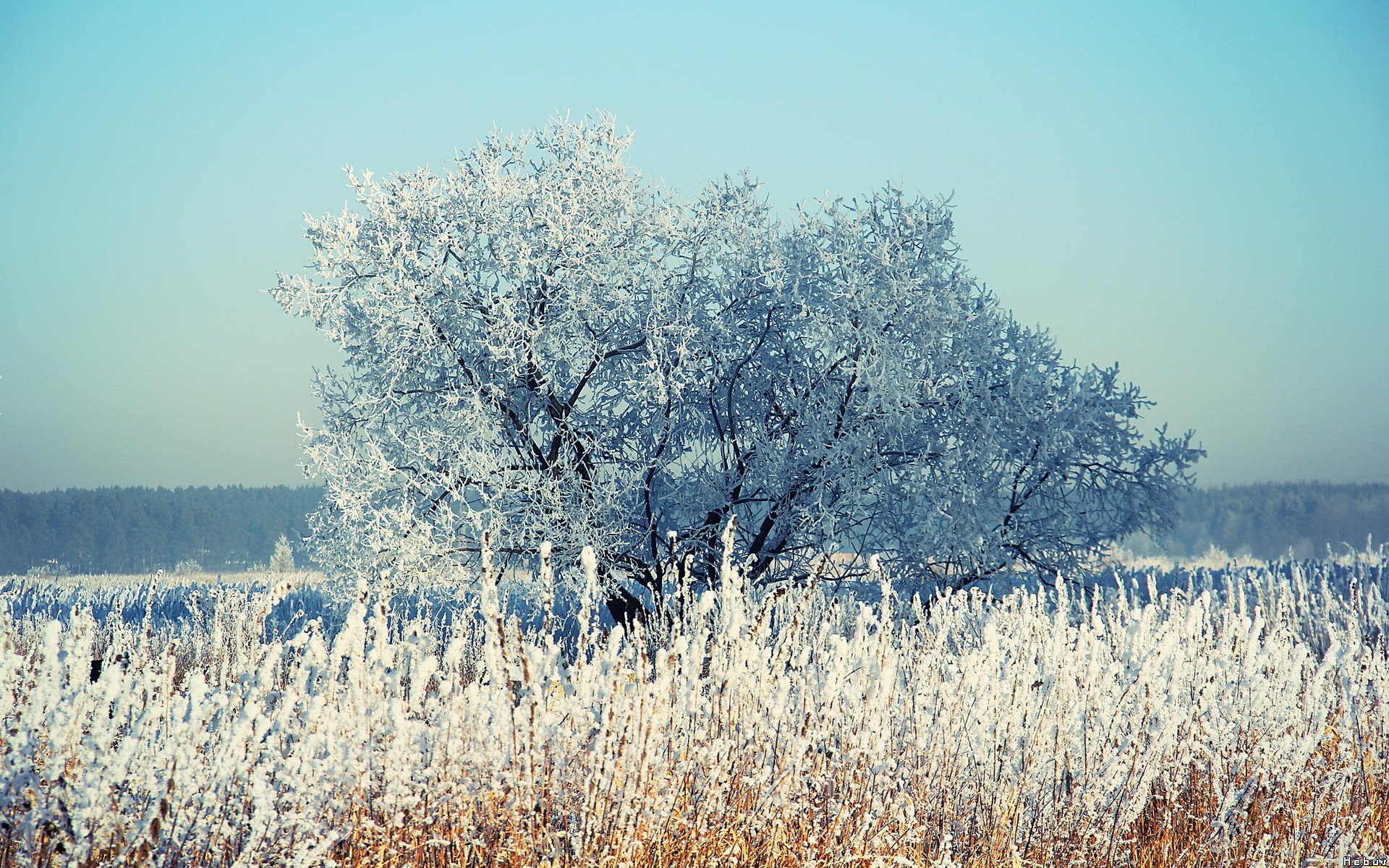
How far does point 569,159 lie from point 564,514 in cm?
432

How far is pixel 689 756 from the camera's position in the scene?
11.1 ft

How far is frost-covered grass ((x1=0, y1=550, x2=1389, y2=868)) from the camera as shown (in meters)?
2.82

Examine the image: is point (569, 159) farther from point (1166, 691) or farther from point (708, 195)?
point (1166, 691)

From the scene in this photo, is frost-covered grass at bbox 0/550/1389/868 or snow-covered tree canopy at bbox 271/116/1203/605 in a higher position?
snow-covered tree canopy at bbox 271/116/1203/605

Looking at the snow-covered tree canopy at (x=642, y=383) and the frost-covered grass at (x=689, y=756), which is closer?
the frost-covered grass at (x=689, y=756)

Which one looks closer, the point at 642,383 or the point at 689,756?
the point at 689,756

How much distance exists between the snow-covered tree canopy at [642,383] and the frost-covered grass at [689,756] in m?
5.43

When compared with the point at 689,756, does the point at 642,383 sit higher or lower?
higher

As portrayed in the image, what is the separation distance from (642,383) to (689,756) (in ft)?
21.5

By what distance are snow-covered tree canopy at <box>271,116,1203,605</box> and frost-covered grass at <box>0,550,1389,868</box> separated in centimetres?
543

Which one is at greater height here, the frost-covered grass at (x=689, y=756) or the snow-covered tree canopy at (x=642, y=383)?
the snow-covered tree canopy at (x=642, y=383)

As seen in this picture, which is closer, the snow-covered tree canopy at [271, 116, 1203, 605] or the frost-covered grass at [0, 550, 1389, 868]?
the frost-covered grass at [0, 550, 1389, 868]

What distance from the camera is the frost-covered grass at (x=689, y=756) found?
2.82 meters

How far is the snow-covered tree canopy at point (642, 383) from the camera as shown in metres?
10.0
